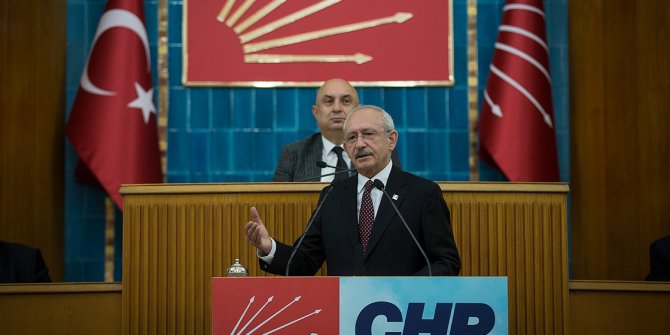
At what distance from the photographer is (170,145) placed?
21.7 feet

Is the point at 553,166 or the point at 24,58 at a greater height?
the point at 24,58

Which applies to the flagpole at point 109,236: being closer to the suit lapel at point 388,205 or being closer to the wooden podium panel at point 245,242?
the wooden podium panel at point 245,242

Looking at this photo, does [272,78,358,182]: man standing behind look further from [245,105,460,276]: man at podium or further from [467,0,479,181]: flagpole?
[467,0,479,181]: flagpole

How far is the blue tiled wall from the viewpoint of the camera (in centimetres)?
662

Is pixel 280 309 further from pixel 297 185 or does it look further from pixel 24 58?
pixel 24 58

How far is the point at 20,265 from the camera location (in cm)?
505

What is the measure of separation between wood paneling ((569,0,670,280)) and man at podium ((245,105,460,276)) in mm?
2353

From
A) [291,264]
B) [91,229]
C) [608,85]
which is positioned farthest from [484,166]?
[291,264]

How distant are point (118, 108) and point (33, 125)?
50 centimetres

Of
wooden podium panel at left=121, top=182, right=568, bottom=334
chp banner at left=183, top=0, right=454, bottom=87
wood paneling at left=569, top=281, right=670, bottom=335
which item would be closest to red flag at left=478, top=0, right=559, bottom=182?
chp banner at left=183, top=0, right=454, bottom=87

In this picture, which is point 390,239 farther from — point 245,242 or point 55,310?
point 55,310

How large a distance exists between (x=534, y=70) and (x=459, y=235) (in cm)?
219

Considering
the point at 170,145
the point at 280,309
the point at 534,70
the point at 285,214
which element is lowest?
the point at 280,309

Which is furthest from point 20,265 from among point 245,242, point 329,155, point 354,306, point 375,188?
point 354,306
